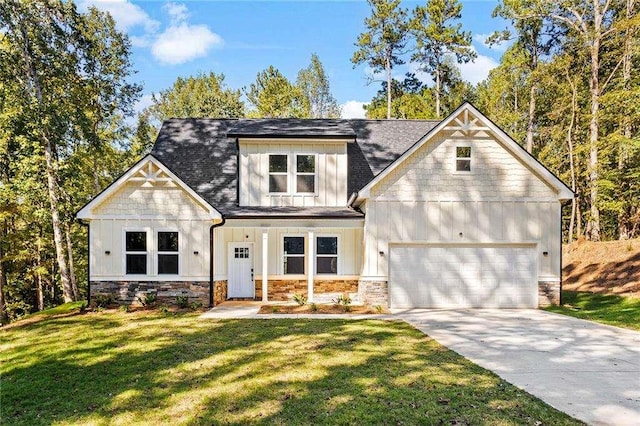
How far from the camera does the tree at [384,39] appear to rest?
2867 centimetres

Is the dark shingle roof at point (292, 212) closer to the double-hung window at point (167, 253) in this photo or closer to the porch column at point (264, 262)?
the porch column at point (264, 262)

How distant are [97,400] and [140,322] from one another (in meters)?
5.27

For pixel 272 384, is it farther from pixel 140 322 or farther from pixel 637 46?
pixel 637 46

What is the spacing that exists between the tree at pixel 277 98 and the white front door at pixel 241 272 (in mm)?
19087

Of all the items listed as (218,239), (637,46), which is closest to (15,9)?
(218,239)

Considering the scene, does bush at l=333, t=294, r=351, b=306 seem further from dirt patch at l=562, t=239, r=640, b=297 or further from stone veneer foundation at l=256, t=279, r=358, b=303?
dirt patch at l=562, t=239, r=640, b=297

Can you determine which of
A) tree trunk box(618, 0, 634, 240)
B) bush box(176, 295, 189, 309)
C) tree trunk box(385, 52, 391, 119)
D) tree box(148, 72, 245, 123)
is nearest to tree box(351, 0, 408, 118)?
tree trunk box(385, 52, 391, 119)

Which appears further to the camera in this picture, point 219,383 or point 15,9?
point 15,9

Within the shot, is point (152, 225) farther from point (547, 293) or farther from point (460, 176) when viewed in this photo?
point (547, 293)

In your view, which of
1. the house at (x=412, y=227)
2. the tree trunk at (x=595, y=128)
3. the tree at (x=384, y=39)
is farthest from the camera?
the tree at (x=384, y=39)

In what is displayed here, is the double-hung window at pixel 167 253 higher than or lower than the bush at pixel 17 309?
higher

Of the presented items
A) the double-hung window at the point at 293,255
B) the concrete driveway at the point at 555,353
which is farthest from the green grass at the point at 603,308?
the double-hung window at the point at 293,255

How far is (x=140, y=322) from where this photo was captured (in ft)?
33.5

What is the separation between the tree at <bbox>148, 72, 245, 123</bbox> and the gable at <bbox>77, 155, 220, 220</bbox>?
65.1 feet
